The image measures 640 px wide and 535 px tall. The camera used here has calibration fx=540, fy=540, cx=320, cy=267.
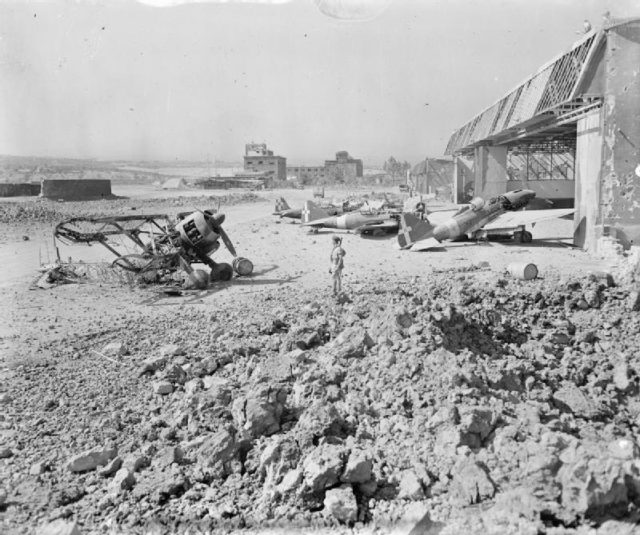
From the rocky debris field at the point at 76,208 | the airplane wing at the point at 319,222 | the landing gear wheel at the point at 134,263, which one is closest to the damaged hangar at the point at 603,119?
the airplane wing at the point at 319,222

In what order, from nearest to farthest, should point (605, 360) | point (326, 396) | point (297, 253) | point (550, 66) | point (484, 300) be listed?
point (326, 396)
point (605, 360)
point (484, 300)
point (297, 253)
point (550, 66)

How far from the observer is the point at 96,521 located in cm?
449

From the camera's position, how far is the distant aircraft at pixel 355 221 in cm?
2234

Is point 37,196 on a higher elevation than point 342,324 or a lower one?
higher

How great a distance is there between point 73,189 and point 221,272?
32.8m

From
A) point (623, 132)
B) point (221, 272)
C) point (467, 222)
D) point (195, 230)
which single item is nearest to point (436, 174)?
point (467, 222)

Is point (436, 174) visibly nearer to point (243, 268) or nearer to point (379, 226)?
point (379, 226)

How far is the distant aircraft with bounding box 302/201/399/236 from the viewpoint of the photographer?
22.3 meters

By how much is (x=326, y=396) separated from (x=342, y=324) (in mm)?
2361

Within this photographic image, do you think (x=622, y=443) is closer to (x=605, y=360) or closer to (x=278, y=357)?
(x=605, y=360)

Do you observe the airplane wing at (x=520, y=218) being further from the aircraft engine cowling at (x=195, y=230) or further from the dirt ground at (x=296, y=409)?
the aircraft engine cowling at (x=195, y=230)

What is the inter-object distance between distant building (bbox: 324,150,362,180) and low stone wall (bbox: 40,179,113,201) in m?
67.4

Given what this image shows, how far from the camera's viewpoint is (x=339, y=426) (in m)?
5.27

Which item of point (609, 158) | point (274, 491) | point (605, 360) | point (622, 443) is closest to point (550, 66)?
point (609, 158)
